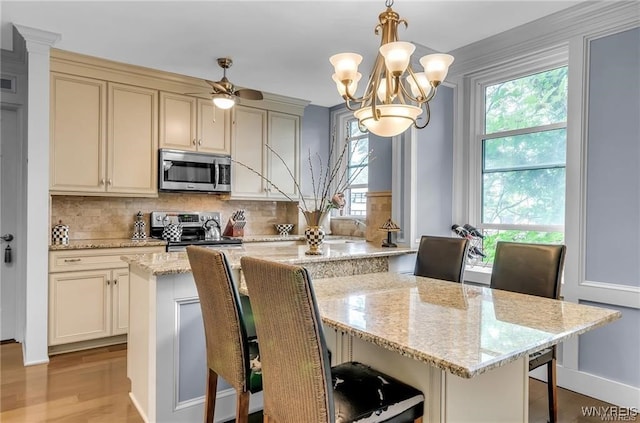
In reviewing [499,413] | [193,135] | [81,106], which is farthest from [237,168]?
[499,413]

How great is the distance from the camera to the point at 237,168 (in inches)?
177

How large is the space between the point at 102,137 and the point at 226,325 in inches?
108

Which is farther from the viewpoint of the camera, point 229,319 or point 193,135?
point 193,135

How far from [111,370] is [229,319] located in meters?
1.90

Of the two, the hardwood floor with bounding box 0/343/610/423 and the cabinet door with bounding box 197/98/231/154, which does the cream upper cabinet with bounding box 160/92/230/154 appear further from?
the hardwood floor with bounding box 0/343/610/423

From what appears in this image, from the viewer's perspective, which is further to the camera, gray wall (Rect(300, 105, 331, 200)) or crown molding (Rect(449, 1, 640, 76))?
gray wall (Rect(300, 105, 331, 200))

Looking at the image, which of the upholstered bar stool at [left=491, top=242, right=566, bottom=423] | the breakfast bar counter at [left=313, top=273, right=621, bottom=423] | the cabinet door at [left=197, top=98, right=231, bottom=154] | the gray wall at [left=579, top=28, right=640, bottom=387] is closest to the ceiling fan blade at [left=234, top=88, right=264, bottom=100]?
the cabinet door at [left=197, top=98, right=231, bottom=154]

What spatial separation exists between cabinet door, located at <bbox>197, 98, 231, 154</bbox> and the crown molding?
2.34 metres

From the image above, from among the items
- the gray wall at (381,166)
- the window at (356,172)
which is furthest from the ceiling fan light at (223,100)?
the window at (356,172)

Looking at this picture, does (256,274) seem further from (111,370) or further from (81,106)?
(81,106)

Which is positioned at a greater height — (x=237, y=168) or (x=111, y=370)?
(x=237, y=168)

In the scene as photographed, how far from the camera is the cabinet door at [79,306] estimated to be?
3211mm

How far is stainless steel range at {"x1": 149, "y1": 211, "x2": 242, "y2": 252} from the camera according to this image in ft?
12.9

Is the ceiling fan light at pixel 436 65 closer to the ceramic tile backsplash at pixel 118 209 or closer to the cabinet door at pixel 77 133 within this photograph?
the cabinet door at pixel 77 133
